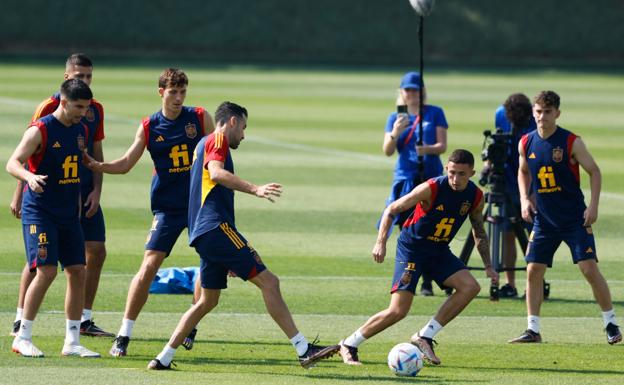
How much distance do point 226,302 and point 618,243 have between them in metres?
5.76

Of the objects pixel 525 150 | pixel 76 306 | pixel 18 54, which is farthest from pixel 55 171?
pixel 18 54

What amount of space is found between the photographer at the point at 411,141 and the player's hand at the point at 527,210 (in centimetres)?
204

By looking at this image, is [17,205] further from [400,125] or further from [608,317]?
[608,317]

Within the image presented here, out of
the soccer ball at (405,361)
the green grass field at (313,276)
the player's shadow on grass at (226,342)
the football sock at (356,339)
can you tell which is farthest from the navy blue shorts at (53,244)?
the soccer ball at (405,361)

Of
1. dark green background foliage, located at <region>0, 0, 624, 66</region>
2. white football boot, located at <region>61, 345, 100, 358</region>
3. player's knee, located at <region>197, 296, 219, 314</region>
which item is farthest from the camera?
dark green background foliage, located at <region>0, 0, 624, 66</region>

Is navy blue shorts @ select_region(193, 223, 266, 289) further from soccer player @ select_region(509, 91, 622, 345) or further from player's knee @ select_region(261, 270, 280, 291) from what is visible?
soccer player @ select_region(509, 91, 622, 345)

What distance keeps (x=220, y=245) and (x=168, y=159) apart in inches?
55.9

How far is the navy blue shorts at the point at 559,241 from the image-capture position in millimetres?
11070

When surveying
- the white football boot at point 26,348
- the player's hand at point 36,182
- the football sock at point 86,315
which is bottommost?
the white football boot at point 26,348

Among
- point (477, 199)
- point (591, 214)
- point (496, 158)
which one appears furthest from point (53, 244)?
point (496, 158)

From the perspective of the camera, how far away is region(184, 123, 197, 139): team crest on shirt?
1051 centimetres

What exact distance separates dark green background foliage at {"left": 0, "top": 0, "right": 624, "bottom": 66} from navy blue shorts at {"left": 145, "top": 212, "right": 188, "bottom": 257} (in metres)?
37.7

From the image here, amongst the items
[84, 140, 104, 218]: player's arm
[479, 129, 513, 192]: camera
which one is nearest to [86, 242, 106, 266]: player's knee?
[84, 140, 104, 218]: player's arm

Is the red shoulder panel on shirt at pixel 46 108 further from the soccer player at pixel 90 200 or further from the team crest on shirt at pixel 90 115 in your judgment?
the team crest on shirt at pixel 90 115
